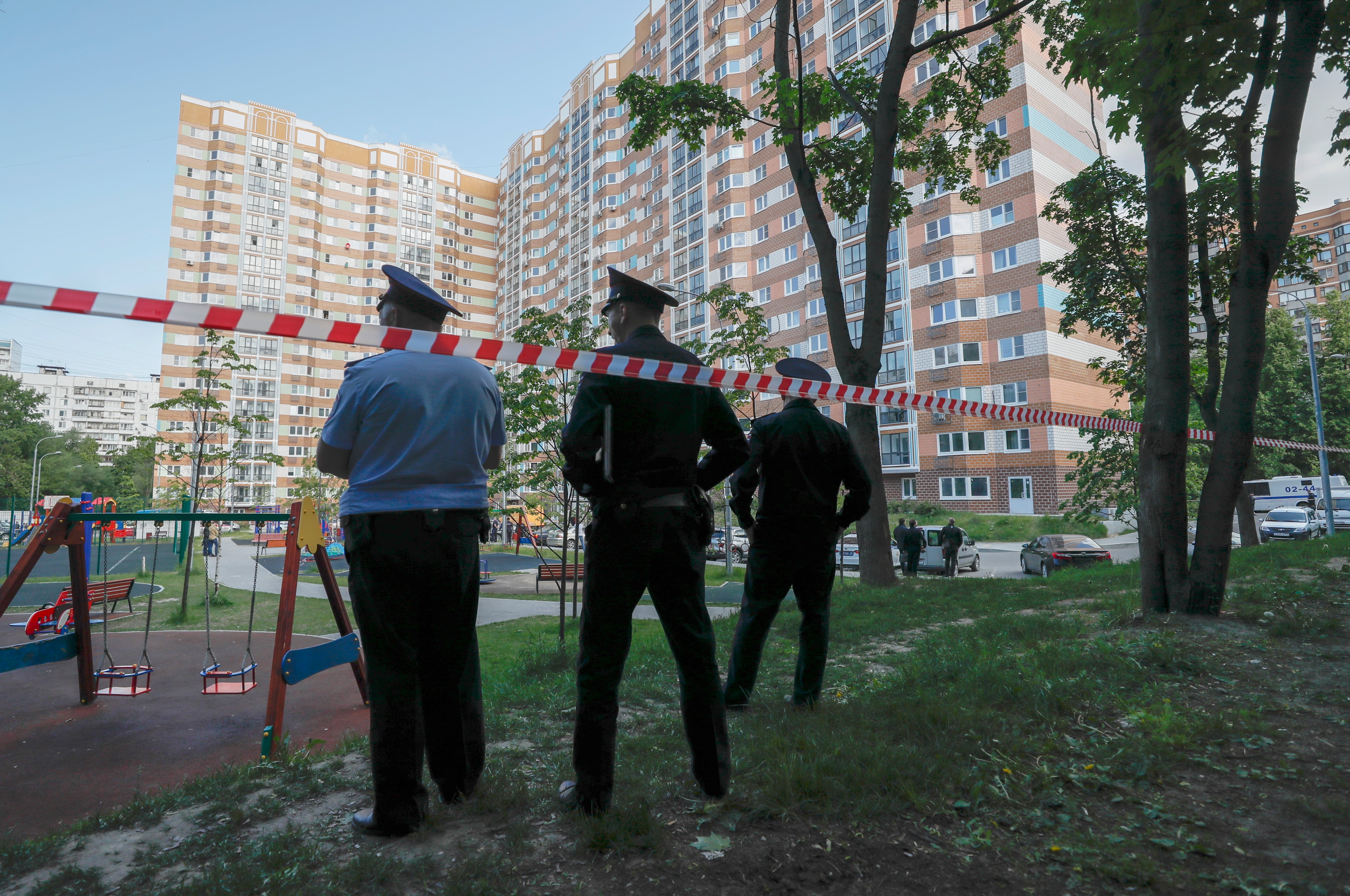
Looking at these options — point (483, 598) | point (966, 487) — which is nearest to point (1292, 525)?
point (966, 487)

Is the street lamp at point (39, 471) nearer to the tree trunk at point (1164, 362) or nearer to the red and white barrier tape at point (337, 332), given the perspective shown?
the red and white barrier tape at point (337, 332)

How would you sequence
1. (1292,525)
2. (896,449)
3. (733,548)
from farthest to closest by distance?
(896,449), (733,548), (1292,525)

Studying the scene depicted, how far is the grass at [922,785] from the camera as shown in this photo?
229 centimetres

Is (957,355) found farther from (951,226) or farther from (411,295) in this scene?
(411,295)

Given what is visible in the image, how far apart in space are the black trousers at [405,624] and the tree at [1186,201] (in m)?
5.93

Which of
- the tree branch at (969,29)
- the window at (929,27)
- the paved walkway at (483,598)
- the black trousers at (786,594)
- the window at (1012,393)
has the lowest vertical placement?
the paved walkway at (483,598)

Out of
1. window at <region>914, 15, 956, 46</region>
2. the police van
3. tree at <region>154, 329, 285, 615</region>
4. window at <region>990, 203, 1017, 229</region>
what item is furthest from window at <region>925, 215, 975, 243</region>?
tree at <region>154, 329, 285, 615</region>

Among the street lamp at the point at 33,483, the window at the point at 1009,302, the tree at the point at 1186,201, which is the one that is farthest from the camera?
the street lamp at the point at 33,483

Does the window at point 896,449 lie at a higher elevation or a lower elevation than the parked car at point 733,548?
higher

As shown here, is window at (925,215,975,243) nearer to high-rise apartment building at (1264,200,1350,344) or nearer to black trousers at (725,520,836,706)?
black trousers at (725,520,836,706)

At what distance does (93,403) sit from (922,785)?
689 ft

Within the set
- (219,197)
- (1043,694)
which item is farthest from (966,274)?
(219,197)

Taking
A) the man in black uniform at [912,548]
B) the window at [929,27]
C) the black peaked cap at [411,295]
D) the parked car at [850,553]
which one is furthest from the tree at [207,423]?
the window at [929,27]

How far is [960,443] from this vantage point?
39.5 meters
